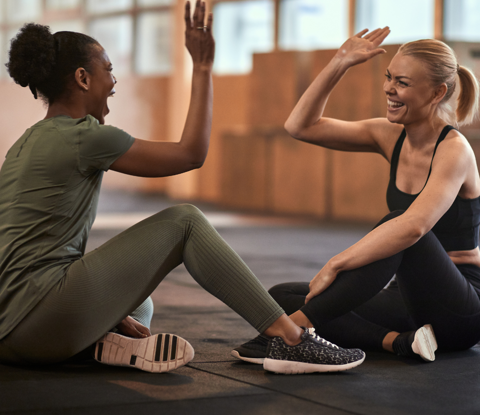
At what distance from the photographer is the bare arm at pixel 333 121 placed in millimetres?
1978

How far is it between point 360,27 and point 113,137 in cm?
647

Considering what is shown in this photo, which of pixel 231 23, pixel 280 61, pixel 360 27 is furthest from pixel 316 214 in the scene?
pixel 231 23

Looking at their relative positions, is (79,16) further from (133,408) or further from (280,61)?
(133,408)

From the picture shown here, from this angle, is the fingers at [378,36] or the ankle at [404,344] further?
the fingers at [378,36]

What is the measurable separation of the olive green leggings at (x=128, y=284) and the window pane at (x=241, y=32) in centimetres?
716

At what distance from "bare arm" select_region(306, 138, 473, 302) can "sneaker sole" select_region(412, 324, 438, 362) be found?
10.5 inches

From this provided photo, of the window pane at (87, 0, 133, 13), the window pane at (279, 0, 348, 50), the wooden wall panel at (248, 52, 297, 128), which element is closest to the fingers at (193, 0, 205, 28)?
the wooden wall panel at (248, 52, 297, 128)

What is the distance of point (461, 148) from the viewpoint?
177 centimetres

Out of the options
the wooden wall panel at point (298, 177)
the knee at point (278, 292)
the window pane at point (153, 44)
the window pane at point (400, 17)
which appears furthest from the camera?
the window pane at point (153, 44)

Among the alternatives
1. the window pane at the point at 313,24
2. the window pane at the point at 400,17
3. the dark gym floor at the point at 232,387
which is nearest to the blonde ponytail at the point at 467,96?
the dark gym floor at the point at 232,387

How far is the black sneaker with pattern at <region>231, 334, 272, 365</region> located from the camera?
66.2 inches

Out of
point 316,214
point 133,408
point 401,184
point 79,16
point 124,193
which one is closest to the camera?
point 133,408

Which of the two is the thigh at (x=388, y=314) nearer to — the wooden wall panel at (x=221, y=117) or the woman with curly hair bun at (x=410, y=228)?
the woman with curly hair bun at (x=410, y=228)

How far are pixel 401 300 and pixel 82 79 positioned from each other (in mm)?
1037
